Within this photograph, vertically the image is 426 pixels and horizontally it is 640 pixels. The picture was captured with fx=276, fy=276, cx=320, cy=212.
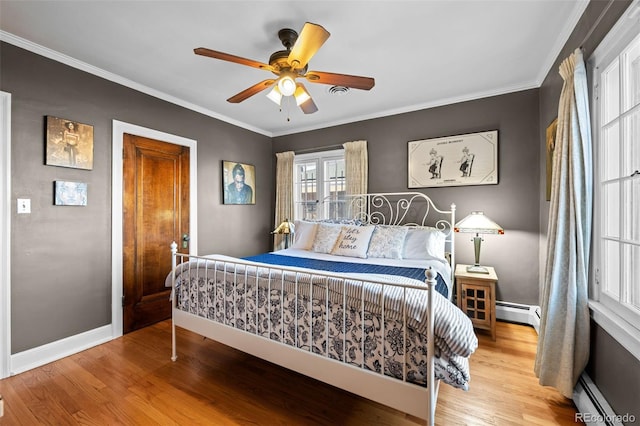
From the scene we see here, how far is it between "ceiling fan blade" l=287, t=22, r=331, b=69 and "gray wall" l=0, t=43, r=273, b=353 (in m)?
2.06

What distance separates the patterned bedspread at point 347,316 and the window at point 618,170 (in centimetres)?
91

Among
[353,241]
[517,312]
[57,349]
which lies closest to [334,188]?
[353,241]

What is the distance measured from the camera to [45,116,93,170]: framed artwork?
7.63 ft

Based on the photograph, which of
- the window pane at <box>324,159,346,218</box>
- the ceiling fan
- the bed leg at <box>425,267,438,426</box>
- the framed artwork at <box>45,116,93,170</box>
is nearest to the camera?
the bed leg at <box>425,267,438,426</box>

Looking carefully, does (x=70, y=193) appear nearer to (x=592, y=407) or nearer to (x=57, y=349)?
(x=57, y=349)

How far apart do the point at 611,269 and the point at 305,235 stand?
2648 mm

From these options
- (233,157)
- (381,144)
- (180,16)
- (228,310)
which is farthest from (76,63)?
(381,144)

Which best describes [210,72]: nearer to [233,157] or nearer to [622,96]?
[233,157]

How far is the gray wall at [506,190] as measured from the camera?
2.98 m

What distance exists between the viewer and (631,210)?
147 cm

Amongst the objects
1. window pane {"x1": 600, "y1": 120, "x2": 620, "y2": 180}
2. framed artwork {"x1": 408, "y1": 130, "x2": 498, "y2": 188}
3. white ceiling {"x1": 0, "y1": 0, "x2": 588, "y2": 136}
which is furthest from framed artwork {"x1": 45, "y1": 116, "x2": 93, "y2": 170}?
window pane {"x1": 600, "y1": 120, "x2": 620, "y2": 180}

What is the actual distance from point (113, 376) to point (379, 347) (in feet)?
6.80

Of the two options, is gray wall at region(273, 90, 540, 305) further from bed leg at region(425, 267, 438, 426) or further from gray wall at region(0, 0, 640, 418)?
bed leg at region(425, 267, 438, 426)

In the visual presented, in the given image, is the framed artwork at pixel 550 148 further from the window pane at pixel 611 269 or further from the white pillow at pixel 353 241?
the white pillow at pixel 353 241
